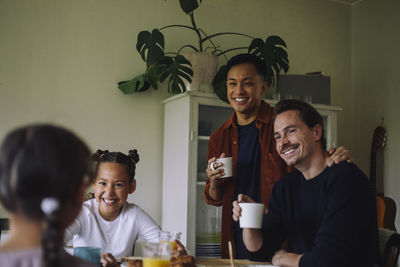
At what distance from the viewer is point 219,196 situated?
8.11ft

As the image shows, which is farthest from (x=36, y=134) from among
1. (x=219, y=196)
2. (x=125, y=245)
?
(x=219, y=196)

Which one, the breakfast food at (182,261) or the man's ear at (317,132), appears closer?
the breakfast food at (182,261)

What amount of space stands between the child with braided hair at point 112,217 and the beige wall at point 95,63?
0.84m

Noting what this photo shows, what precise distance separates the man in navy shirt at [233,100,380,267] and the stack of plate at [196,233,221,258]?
1.27 metres

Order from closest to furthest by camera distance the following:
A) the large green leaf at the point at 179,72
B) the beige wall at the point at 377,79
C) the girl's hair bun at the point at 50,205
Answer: the girl's hair bun at the point at 50,205, the large green leaf at the point at 179,72, the beige wall at the point at 377,79

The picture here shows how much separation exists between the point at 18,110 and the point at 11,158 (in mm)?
2461

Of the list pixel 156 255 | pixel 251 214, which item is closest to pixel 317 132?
pixel 251 214

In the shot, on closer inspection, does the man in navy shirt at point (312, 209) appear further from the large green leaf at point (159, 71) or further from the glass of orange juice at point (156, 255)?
the large green leaf at point (159, 71)

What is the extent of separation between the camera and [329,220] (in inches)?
62.5

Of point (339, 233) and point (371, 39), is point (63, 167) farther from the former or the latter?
point (371, 39)

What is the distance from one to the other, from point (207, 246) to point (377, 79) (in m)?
2.27

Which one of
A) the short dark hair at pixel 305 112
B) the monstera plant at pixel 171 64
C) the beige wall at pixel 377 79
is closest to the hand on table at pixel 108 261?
the short dark hair at pixel 305 112

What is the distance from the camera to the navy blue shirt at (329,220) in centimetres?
154

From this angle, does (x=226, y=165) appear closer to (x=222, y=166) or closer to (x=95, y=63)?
(x=222, y=166)
